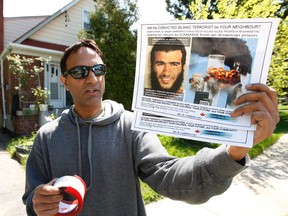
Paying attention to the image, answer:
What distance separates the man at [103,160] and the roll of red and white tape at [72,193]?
0.04 metres

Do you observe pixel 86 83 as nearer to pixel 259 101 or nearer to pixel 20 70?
pixel 259 101

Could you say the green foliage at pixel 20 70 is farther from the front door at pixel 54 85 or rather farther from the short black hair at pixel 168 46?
the short black hair at pixel 168 46

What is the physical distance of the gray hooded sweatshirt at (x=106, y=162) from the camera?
1.35 meters

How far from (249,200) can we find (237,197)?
0.20m

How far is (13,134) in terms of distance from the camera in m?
9.58

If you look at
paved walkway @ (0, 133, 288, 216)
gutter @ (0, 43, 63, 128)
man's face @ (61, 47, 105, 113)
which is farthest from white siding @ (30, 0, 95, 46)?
man's face @ (61, 47, 105, 113)

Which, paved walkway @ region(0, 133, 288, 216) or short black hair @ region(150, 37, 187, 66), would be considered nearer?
short black hair @ region(150, 37, 187, 66)

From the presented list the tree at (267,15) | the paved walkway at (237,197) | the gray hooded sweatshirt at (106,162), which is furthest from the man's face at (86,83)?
the tree at (267,15)

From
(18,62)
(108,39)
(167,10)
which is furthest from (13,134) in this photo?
(167,10)

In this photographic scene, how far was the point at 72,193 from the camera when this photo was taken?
42.1 inches

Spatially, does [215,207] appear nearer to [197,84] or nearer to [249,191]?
[249,191]

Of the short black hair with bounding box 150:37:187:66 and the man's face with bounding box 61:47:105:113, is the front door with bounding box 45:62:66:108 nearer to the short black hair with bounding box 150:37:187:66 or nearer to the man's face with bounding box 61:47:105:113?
the man's face with bounding box 61:47:105:113

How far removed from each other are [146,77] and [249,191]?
4.28m

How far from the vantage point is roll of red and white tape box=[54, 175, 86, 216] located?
1068mm
